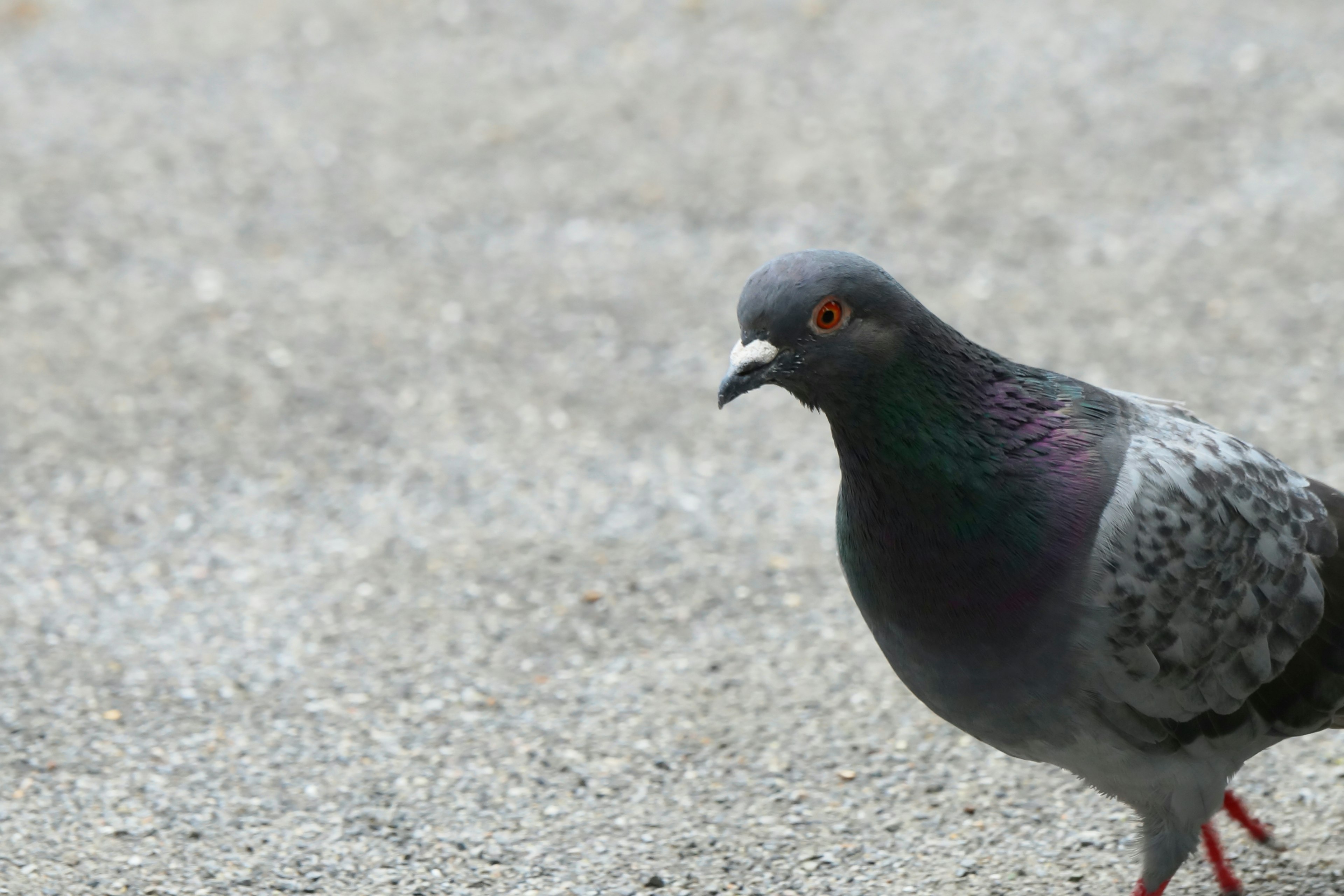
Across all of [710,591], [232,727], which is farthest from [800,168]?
[232,727]

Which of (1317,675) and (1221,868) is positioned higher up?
(1317,675)

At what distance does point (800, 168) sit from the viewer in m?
8.52

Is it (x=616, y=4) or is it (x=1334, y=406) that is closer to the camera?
(x=1334, y=406)

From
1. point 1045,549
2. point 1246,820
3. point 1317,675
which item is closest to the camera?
point 1045,549

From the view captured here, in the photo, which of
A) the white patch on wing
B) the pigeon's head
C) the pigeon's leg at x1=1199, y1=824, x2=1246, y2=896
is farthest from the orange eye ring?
the pigeon's leg at x1=1199, y1=824, x2=1246, y2=896

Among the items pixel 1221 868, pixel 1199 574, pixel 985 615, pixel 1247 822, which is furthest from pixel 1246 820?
pixel 985 615

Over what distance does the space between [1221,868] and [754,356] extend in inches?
74.2

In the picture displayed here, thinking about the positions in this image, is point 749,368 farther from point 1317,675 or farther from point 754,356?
point 1317,675

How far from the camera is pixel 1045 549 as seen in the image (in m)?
3.30

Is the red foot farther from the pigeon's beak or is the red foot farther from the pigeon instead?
the pigeon's beak

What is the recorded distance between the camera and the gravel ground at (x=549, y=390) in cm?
430

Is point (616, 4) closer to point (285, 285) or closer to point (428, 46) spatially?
point (428, 46)

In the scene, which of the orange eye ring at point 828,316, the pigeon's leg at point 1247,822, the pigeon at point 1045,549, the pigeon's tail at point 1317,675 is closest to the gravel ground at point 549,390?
the pigeon's leg at point 1247,822

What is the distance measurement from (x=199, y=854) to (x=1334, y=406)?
4.71 meters
